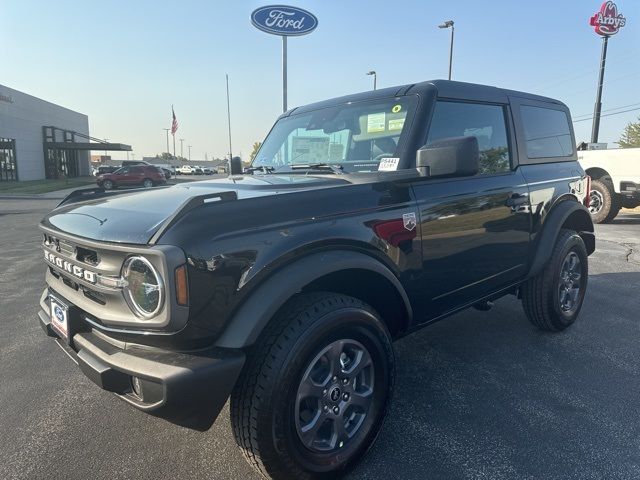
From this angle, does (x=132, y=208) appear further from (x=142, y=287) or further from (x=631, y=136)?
(x=631, y=136)

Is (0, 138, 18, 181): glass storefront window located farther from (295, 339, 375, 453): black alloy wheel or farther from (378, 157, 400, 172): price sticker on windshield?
(295, 339, 375, 453): black alloy wheel

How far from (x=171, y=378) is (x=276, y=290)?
1.74 feet

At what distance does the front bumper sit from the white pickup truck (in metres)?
9.98

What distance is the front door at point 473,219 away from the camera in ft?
8.79

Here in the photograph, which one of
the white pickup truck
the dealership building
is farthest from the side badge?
the dealership building

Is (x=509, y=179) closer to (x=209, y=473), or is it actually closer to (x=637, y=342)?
(x=637, y=342)

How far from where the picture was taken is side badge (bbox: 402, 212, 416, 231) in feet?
8.16

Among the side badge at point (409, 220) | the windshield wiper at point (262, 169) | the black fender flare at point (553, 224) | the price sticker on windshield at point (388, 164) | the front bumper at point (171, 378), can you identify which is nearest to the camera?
the front bumper at point (171, 378)

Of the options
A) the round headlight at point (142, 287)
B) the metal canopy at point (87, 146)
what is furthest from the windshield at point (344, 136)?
the metal canopy at point (87, 146)

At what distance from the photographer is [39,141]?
114 ft

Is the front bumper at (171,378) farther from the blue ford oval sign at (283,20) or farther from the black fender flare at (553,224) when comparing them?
the blue ford oval sign at (283,20)

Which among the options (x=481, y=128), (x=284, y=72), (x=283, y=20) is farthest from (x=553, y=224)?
(x=283, y=20)

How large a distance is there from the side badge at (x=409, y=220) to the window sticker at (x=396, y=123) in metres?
0.63

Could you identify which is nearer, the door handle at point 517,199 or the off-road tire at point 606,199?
the door handle at point 517,199
